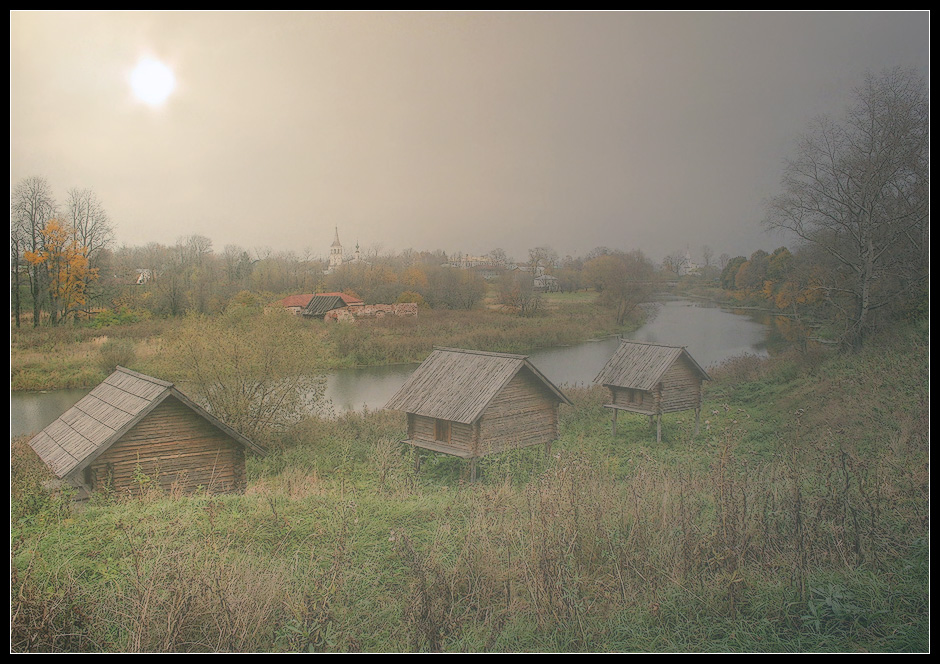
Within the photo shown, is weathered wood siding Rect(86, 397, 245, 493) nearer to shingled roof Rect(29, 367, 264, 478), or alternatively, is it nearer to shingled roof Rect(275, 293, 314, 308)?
shingled roof Rect(29, 367, 264, 478)

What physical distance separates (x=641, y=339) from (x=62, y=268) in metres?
4.48

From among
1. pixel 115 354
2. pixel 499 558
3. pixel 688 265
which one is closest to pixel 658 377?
pixel 688 265

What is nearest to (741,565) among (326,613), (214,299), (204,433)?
(326,613)

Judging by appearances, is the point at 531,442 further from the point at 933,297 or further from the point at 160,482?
the point at 933,297

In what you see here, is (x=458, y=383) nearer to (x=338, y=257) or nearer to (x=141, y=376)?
(x=338, y=257)

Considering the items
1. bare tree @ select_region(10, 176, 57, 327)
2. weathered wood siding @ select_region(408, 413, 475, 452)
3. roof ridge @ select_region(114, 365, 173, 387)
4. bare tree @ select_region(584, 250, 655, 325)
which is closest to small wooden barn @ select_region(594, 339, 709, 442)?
bare tree @ select_region(584, 250, 655, 325)

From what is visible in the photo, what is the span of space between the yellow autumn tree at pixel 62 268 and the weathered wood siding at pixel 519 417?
3.14 m

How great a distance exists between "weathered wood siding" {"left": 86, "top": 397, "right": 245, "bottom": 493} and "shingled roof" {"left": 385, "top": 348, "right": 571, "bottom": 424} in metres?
1.24

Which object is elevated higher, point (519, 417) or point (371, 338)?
point (371, 338)

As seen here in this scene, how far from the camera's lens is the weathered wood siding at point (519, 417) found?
4.84m

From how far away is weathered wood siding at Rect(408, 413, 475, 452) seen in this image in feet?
15.7

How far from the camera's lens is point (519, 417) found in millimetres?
4949

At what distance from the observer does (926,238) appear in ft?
16.4

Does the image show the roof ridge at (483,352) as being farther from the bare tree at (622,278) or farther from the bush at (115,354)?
the bush at (115,354)
